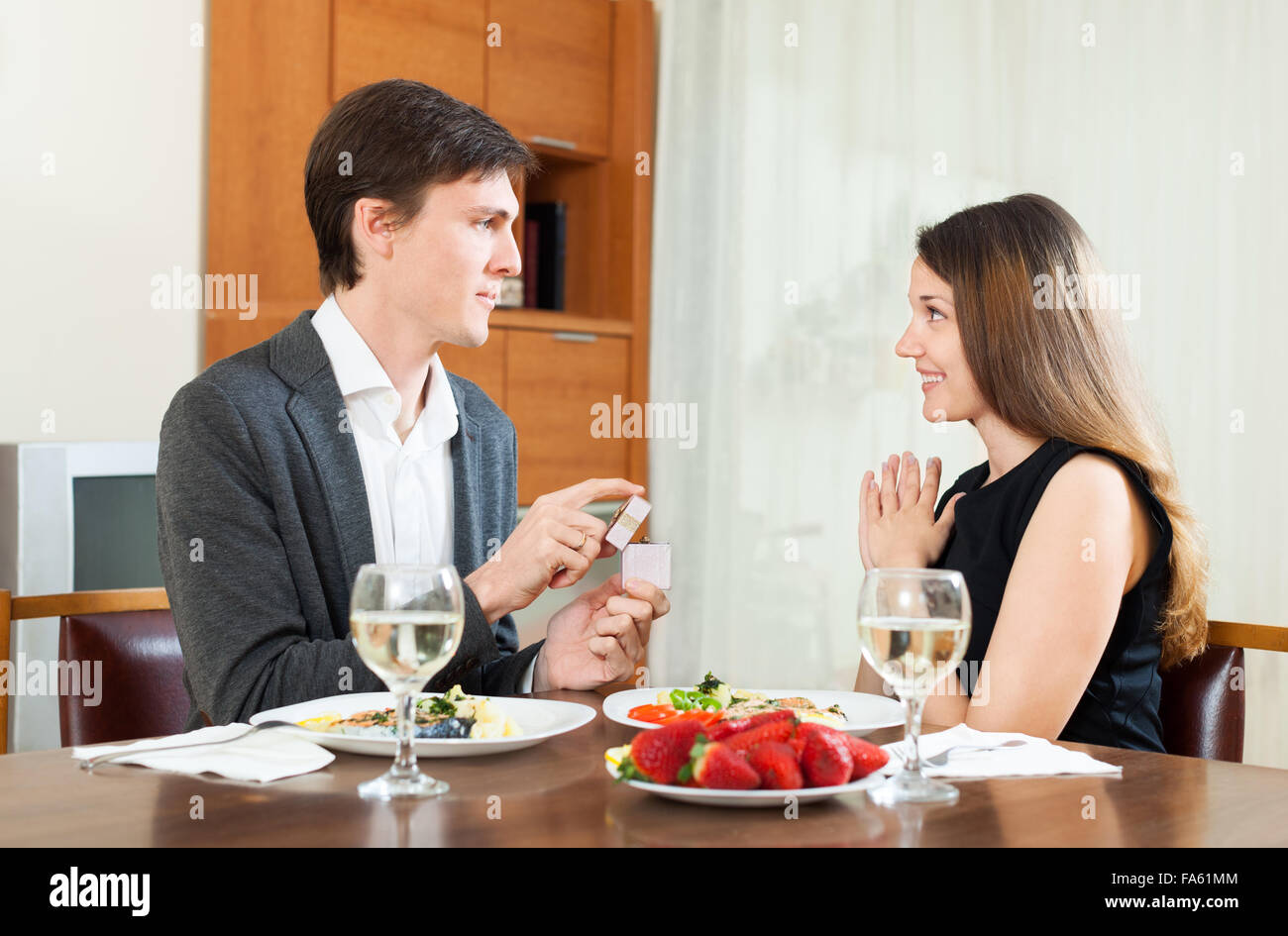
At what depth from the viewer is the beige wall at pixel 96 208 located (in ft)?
9.78

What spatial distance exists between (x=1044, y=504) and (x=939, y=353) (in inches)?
12.8

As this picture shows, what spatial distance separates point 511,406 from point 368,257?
186cm

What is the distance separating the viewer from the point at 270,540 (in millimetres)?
1565

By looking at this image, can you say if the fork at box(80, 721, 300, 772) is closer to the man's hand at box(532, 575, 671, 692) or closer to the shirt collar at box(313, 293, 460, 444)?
the man's hand at box(532, 575, 671, 692)

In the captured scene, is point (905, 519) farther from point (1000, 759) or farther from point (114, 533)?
point (114, 533)

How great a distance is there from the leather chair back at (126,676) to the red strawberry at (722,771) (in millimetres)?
1004

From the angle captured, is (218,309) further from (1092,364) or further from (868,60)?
(1092,364)

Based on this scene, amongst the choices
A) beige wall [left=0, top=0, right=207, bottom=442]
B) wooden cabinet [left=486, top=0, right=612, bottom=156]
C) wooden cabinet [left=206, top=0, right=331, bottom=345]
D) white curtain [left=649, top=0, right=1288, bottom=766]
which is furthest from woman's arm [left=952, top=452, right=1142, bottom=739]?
wooden cabinet [left=486, top=0, right=612, bottom=156]

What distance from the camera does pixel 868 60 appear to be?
3.75 m

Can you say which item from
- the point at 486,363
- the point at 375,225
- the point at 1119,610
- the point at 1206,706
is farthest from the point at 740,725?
the point at 486,363

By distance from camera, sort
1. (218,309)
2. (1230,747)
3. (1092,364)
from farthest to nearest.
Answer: (218,309), (1092,364), (1230,747)

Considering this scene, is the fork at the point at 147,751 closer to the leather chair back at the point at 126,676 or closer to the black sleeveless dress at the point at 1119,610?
the leather chair back at the point at 126,676

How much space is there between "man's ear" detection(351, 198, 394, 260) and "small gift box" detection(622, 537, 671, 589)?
24.6 inches

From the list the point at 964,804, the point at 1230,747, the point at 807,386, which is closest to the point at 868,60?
the point at 807,386
